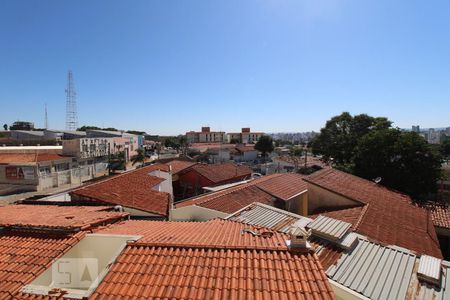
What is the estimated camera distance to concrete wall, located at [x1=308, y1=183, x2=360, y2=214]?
40.7ft

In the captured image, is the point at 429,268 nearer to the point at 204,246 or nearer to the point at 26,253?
the point at 204,246

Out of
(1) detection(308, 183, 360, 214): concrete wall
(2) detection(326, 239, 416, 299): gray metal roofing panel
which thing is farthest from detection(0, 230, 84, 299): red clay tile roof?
(1) detection(308, 183, 360, 214): concrete wall

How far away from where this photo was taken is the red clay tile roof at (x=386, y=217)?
29.9ft

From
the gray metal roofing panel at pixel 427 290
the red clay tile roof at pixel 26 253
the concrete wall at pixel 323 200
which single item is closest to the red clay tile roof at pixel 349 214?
the concrete wall at pixel 323 200

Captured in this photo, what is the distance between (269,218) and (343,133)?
3401 cm

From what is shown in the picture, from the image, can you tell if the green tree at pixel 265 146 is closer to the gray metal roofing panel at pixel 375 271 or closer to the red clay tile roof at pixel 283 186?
the red clay tile roof at pixel 283 186

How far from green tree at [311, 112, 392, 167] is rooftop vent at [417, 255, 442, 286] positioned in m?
29.9

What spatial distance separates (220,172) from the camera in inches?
1117

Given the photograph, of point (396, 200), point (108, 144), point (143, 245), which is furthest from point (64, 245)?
point (108, 144)

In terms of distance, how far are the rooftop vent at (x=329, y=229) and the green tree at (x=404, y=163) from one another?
50.5 feet

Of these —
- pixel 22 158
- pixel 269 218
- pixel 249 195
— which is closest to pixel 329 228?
pixel 269 218

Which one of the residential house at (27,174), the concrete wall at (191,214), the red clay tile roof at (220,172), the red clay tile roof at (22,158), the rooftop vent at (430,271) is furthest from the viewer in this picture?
the red clay tile roof at (22,158)

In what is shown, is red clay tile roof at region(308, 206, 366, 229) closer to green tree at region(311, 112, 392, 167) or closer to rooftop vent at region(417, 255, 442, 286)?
rooftop vent at region(417, 255, 442, 286)

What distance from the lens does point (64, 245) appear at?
223 inches
